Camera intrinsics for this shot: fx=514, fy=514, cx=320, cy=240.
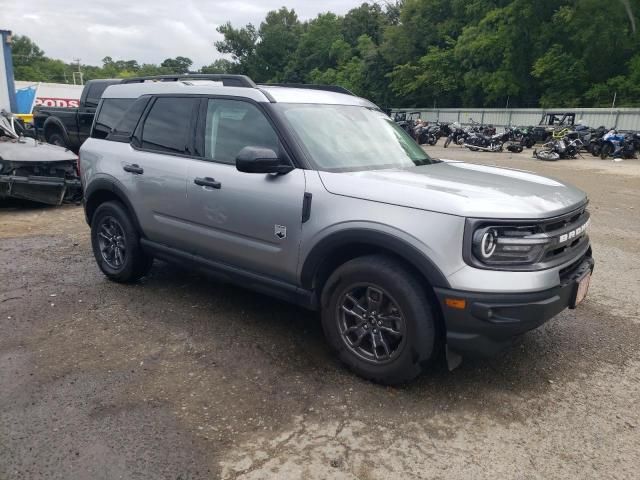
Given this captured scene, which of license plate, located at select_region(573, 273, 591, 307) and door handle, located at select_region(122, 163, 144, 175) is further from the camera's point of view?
door handle, located at select_region(122, 163, 144, 175)

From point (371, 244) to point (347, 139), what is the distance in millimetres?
1037

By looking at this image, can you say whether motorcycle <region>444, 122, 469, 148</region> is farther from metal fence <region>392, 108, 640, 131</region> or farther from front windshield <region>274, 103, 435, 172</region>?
front windshield <region>274, 103, 435, 172</region>

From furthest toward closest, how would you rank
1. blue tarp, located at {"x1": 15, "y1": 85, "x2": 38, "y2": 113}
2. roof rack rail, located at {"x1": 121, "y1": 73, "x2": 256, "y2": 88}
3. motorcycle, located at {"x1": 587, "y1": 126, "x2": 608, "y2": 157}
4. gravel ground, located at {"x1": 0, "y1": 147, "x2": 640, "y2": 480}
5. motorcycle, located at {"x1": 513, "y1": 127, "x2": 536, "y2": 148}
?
1. motorcycle, located at {"x1": 513, "y1": 127, "x2": 536, "y2": 148}
2. blue tarp, located at {"x1": 15, "y1": 85, "x2": 38, "y2": 113}
3. motorcycle, located at {"x1": 587, "y1": 126, "x2": 608, "y2": 157}
4. roof rack rail, located at {"x1": 121, "y1": 73, "x2": 256, "y2": 88}
5. gravel ground, located at {"x1": 0, "y1": 147, "x2": 640, "y2": 480}

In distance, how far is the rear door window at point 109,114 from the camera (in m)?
4.92

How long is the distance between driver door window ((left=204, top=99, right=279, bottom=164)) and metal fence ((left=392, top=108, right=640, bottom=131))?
100ft

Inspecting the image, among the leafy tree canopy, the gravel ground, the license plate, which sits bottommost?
the gravel ground

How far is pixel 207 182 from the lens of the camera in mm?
3910

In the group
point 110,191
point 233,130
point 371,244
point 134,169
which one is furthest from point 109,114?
point 371,244

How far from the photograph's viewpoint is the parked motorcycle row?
774 inches

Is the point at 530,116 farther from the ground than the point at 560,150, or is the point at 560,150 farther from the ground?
the point at 530,116

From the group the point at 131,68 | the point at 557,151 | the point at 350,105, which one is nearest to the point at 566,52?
the point at 557,151

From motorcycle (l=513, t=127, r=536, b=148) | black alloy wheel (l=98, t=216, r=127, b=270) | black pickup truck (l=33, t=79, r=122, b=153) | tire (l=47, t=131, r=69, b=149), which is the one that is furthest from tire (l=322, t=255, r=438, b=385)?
motorcycle (l=513, t=127, r=536, b=148)

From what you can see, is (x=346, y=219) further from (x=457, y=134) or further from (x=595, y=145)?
(x=457, y=134)

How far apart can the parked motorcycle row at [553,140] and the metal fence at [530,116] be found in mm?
6207
